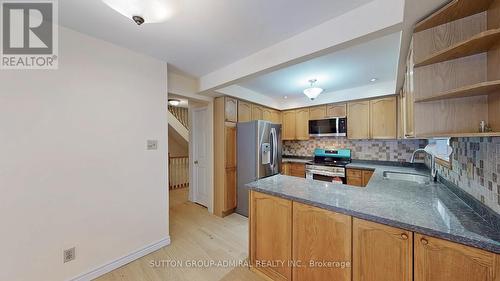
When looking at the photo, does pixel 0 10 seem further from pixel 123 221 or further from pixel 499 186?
pixel 499 186

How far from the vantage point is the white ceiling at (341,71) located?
6.77 feet

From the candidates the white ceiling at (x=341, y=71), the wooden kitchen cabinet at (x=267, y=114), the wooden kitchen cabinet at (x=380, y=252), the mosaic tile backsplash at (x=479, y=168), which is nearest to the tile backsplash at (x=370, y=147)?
the white ceiling at (x=341, y=71)

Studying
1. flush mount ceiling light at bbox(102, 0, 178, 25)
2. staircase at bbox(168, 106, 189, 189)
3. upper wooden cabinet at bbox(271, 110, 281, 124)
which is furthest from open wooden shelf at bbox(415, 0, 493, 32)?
staircase at bbox(168, 106, 189, 189)

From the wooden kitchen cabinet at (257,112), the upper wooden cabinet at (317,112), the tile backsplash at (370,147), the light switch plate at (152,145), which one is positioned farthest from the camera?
the upper wooden cabinet at (317,112)

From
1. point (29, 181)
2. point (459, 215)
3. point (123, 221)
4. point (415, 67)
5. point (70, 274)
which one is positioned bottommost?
point (70, 274)

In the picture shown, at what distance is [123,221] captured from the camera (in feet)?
6.55

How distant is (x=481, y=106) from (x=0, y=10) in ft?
11.1

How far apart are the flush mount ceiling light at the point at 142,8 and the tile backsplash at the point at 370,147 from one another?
3.87m

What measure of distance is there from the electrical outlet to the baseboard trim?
191 mm

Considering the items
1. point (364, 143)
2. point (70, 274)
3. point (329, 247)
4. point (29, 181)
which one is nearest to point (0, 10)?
point (29, 181)

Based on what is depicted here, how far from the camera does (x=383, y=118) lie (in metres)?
3.31

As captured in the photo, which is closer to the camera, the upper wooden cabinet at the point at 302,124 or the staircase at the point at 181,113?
the upper wooden cabinet at the point at 302,124

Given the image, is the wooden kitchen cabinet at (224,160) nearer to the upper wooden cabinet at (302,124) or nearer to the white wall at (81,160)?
the white wall at (81,160)

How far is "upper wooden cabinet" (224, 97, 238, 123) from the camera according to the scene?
10.6 ft
